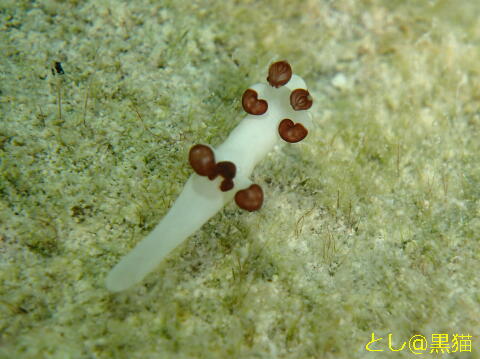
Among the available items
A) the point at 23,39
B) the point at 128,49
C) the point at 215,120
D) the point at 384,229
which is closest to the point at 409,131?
the point at 384,229

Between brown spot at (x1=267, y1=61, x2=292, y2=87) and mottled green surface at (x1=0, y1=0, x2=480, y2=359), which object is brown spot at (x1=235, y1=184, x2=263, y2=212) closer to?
mottled green surface at (x1=0, y1=0, x2=480, y2=359)

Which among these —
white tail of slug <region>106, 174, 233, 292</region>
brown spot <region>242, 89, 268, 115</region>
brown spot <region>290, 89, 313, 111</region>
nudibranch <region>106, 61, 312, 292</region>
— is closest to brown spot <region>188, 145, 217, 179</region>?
nudibranch <region>106, 61, 312, 292</region>

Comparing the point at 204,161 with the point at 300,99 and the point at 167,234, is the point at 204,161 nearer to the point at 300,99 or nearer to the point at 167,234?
the point at 167,234

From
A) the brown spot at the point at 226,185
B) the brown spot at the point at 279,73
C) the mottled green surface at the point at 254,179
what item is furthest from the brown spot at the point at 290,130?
the brown spot at the point at 226,185

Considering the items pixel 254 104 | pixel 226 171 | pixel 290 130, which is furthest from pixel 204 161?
pixel 290 130

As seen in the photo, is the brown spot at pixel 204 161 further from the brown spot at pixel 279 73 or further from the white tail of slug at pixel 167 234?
the brown spot at pixel 279 73

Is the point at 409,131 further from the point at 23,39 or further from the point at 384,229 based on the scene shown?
the point at 23,39
